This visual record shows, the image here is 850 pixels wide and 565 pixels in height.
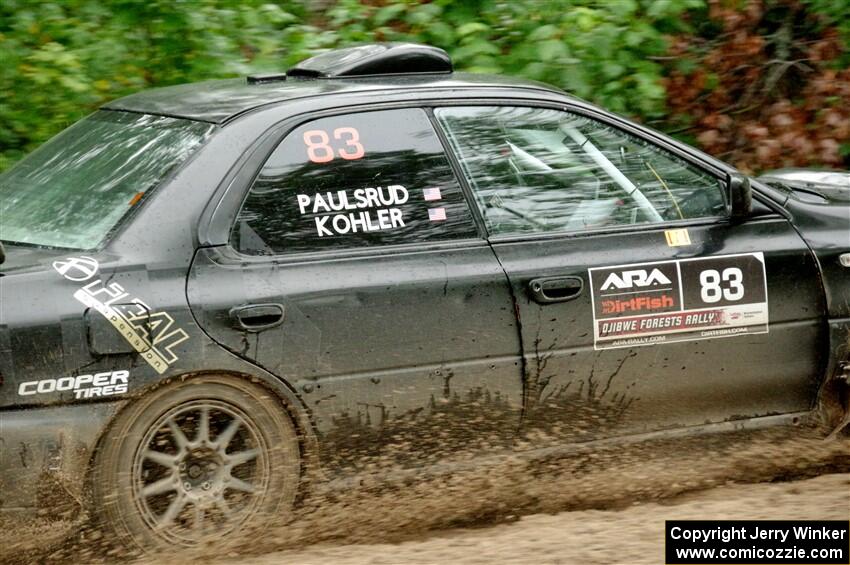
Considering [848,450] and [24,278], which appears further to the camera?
[848,450]

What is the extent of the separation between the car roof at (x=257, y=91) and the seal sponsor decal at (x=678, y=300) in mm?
834

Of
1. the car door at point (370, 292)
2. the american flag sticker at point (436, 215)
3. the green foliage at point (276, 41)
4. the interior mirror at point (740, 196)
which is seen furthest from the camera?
the green foliage at point (276, 41)

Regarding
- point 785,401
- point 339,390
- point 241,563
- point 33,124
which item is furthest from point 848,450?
point 33,124

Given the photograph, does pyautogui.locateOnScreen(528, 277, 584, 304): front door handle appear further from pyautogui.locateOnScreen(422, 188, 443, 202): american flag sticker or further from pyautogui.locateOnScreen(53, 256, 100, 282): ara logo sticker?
pyautogui.locateOnScreen(53, 256, 100, 282): ara logo sticker

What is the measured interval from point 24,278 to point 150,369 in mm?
476

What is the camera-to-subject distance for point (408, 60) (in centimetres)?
491

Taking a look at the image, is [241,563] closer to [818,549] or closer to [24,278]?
[24,278]

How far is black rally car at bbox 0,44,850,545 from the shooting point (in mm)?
3936

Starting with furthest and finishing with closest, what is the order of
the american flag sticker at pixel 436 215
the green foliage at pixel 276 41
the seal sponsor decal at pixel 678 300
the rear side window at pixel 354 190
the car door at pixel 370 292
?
Answer: the green foliage at pixel 276 41
the seal sponsor decal at pixel 678 300
the american flag sticker at pixel 436 215
the rear side window at pixel 354 190
the car door at pixel 370 292

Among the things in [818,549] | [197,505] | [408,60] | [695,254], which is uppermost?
[408,60]

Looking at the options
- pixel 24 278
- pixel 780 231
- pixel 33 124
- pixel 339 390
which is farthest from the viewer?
pixel 33 124

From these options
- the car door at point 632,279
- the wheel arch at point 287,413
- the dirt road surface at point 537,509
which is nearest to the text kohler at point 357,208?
the car door at point 632,279

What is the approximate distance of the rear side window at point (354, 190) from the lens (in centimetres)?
425

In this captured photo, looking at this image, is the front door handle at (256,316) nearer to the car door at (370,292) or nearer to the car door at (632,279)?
the car door at (370,292)
